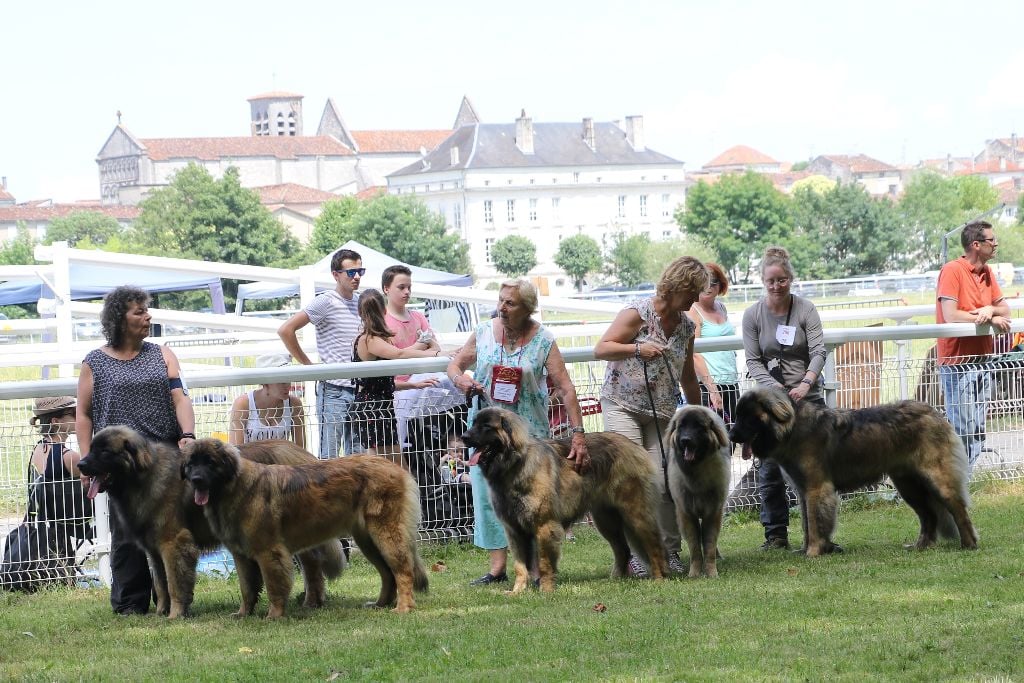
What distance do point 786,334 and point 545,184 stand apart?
515ft

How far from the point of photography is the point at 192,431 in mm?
7531

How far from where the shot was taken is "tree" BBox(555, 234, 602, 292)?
14325cm

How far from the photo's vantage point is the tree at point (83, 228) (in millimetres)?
150625

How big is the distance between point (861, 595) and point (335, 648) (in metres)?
2.78

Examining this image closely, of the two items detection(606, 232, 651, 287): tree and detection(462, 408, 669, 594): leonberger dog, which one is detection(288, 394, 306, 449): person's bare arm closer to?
detection(462, 408, 669, 594): leonberger dog

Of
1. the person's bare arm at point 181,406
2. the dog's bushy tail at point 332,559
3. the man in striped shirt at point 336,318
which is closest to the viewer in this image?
the person's bare arm at point 181,406

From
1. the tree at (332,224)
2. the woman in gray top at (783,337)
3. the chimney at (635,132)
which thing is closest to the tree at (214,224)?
the tree at (332,224)

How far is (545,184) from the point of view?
164 m

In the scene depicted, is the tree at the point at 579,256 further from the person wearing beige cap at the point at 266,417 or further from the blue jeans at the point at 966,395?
the person wearing beige cap at the point at 266,417

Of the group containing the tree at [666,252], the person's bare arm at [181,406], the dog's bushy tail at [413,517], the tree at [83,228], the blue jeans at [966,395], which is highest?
the tree at [83,228]

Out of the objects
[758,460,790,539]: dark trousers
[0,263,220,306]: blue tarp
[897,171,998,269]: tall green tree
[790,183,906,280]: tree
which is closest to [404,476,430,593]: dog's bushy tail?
[758,460,790,539]: dark trousers

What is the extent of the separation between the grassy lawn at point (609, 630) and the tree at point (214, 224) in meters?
99.8

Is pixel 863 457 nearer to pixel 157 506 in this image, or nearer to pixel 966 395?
pixel 966 395

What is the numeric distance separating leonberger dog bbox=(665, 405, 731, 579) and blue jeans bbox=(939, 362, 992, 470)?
323cm
